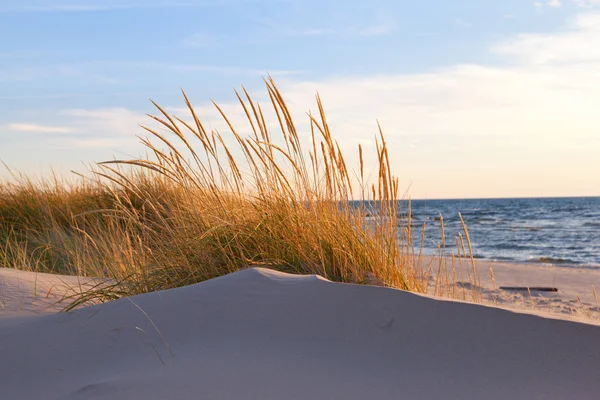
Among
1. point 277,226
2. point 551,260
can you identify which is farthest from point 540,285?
point 277,226

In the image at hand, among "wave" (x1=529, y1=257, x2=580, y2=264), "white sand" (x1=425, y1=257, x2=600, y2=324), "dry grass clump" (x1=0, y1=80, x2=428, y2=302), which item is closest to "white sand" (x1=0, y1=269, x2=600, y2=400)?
"dry grass clump" (x1=0, y1=80, x2=428, y2=302)

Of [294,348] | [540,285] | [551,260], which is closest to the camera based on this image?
[294,348]

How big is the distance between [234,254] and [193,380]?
4.86ft

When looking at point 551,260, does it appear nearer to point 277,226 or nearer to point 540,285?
point 540,285

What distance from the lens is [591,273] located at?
8.38 m

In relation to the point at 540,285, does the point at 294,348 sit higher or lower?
higher

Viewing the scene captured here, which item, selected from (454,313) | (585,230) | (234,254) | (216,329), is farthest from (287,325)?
(585,230)

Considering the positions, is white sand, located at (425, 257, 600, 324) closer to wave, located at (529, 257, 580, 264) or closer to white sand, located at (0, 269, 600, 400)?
wave, located at (529, 257, 580, 264)

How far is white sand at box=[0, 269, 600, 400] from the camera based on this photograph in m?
1.41

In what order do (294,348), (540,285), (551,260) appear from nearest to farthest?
(294,348) → (540,285) → (551,260)

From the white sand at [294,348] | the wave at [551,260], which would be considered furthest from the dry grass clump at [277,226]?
the wave at [551,260]

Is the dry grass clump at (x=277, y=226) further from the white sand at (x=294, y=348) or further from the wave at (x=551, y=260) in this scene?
the wave at (x=551, y=260)

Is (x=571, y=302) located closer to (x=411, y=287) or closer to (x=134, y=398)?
(x=411, y=287)

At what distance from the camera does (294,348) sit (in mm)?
1661
